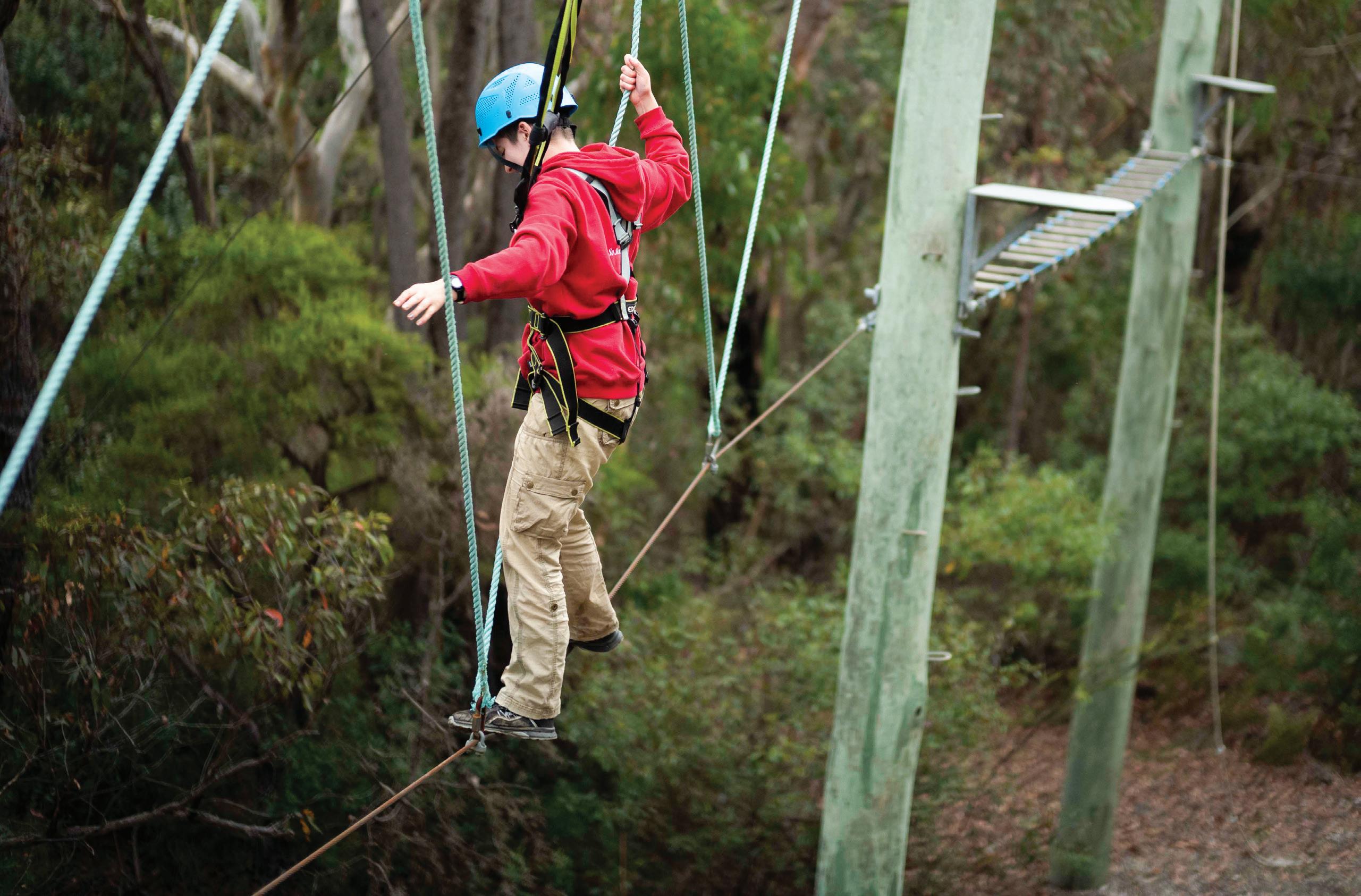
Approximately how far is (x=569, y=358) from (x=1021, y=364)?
1016 cm

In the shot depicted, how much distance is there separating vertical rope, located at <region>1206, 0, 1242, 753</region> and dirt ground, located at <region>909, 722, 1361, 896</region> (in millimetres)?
426

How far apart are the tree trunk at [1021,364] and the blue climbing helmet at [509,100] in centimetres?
979

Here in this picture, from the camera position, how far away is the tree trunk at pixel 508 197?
25.7 feet

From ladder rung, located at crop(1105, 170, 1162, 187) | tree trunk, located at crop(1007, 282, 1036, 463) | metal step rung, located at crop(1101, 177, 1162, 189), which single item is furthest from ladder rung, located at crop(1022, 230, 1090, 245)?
tree trunk, located at crop(1007, 282, 1036, 463)

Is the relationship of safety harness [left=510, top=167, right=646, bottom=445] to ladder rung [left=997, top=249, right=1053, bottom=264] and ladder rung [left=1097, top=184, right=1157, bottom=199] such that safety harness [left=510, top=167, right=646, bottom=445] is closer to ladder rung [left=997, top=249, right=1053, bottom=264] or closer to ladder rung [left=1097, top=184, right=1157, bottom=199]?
ladder rung [left=997, top=249, right=1053, bottom=264]

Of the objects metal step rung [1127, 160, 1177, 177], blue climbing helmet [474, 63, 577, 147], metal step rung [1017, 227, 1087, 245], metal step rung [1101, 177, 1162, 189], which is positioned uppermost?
metal step rung [1127, 160, 1177, 177]

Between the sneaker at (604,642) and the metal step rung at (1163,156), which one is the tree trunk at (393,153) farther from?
the sneaker at (604,642)

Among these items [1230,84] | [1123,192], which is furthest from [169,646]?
[1230,84]

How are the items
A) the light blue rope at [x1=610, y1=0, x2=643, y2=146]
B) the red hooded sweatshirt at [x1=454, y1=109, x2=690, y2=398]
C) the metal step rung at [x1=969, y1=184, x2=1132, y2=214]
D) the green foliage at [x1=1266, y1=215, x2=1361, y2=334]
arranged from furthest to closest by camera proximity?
the green foliage at [x1=1266, y1=215, x2=1361, y2=334], the metal step rung at [x1=969, y1=184, x2=1132, y2=214], the light blue rope at [x1=610, y1=0, x2=643, y2=146], the red hooded sweatshirt at [x1=454, y1=109, x2=690, y2=398]

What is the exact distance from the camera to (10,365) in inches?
175

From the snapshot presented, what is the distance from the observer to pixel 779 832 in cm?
652

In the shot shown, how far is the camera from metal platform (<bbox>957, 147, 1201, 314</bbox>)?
4004 millimetres

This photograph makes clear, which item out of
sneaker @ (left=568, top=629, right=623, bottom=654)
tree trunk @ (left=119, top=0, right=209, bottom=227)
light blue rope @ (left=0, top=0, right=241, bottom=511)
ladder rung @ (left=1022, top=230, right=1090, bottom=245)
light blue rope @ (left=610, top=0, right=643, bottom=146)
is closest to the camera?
light blue rope @ (left=0, top=0, right=241, bottom=511)

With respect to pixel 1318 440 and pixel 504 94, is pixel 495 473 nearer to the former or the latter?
pixel 504 94
